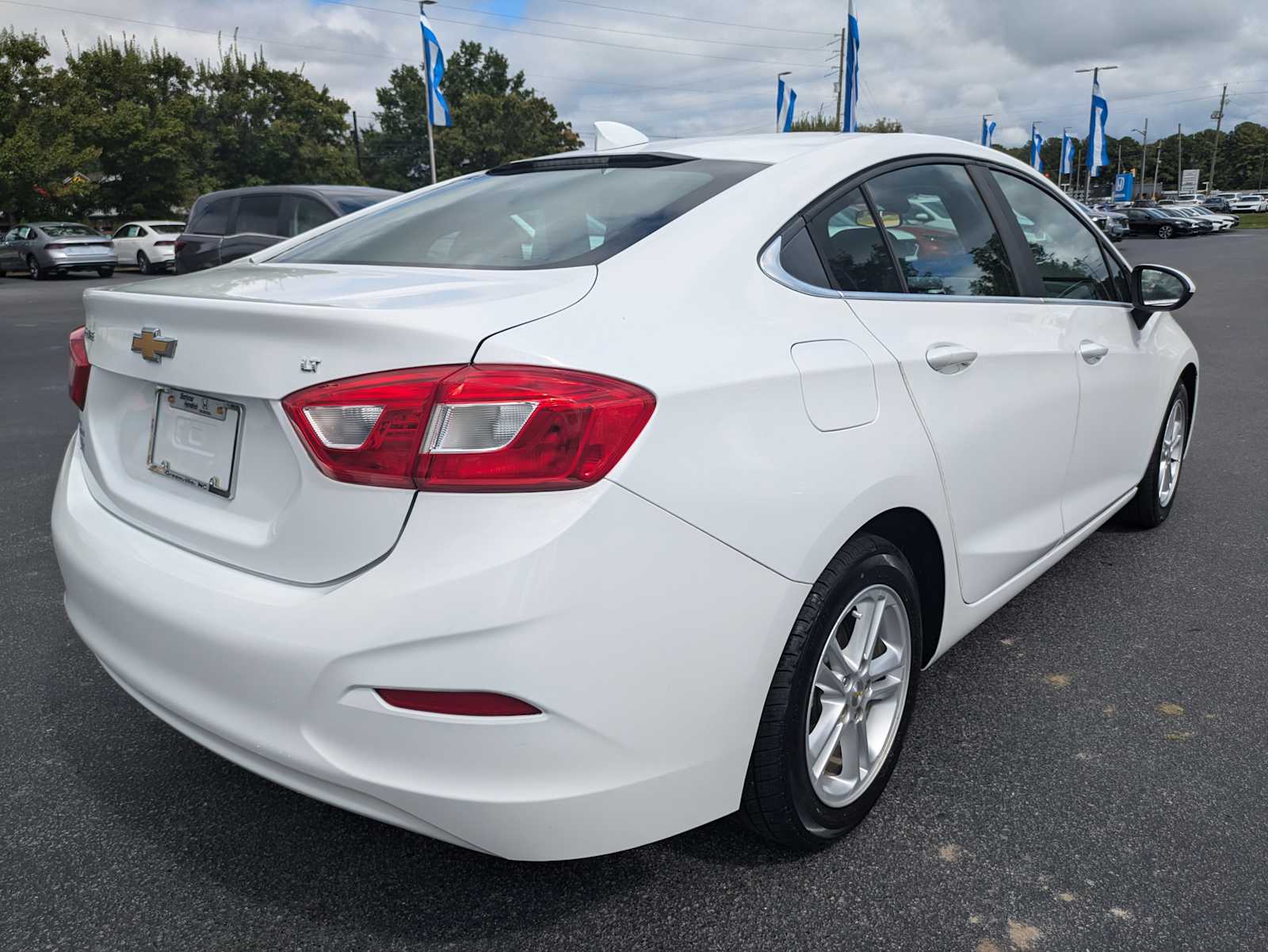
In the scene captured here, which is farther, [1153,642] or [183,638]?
[1153,642]

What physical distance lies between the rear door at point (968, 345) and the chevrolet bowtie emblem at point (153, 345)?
1360 mm

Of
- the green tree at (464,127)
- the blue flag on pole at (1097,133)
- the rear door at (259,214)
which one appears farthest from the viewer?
the green tree at (464,127)

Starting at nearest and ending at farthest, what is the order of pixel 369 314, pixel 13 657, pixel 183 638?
1. pixel 369 314
2. pixel 183 638
3. pixel 13 657

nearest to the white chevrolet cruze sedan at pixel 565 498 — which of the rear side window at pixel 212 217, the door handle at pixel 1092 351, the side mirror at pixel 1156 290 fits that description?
the door handle at pixel 1092 351

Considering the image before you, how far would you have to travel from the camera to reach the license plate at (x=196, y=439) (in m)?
1.88

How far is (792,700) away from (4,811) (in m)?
1.89

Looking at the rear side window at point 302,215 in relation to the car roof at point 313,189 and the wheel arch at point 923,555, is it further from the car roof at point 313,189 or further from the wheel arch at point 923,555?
the wheel arch at point 923,555

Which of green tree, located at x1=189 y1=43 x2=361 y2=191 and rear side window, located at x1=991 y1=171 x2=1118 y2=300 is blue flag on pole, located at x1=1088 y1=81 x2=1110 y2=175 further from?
rear side window, located at x1=991 y1=171 x2=1118 y2=300

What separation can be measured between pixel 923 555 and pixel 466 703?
1278mm

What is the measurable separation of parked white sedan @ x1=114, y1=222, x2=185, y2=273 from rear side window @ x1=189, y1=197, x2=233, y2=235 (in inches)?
568

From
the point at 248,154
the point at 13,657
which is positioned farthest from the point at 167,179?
the point at 13,657

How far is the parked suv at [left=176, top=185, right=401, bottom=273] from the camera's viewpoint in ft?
35.4

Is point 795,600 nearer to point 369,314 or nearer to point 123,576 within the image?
point 369,314

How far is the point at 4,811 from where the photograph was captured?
2.40m
